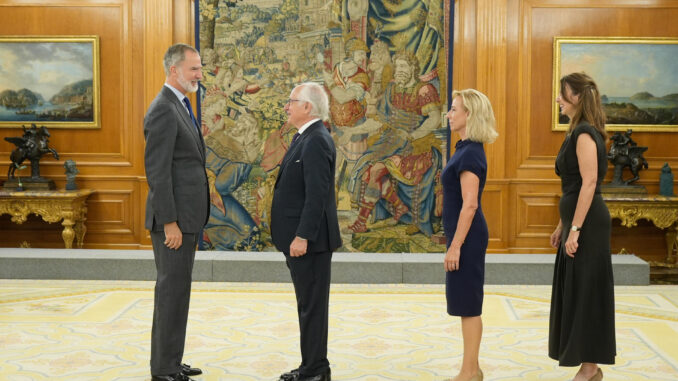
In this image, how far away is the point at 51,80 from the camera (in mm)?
9188

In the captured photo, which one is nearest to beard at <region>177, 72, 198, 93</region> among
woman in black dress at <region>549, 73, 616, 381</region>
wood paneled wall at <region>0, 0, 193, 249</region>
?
woman in black dress at <region>549, 73, 616, 381</region>

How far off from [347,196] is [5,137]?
423 centimetres

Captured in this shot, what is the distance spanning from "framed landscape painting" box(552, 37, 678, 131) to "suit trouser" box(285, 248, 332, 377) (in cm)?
553

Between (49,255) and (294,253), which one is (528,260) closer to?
(294,253)

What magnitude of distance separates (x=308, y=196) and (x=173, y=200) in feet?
2.49

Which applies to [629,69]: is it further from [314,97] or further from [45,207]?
[45,207]

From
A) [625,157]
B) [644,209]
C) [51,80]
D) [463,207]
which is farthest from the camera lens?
[51,80]

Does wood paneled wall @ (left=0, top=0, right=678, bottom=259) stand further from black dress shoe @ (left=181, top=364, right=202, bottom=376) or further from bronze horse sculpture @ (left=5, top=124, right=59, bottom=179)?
black dress shoe @ (left=181, top=364, right=202, bottom=376)

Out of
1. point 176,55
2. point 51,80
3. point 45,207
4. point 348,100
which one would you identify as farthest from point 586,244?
point 51,80

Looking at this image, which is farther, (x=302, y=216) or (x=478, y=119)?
(x=302, y=216)

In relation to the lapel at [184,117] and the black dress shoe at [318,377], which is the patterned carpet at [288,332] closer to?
the black dress shoe at [318,377]

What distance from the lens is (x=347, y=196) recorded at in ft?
30.0

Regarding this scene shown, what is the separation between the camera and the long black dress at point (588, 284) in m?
4.20

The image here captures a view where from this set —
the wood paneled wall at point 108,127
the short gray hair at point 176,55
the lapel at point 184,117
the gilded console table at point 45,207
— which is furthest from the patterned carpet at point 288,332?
the short gray hair at point 176,55
